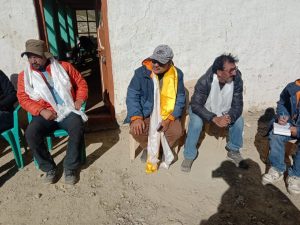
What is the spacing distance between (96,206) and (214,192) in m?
1.38

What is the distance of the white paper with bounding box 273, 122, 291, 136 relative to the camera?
3.08 meters

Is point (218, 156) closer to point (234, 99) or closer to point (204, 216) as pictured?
point (234, 99)

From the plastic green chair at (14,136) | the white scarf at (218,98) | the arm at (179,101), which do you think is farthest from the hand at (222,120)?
the plastic green chair at (14,136)

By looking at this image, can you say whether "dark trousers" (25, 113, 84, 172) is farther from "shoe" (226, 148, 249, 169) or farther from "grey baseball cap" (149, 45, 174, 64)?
"shoe" (226, 148, 249, 169)

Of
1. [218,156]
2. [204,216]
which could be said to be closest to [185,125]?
[218,156]

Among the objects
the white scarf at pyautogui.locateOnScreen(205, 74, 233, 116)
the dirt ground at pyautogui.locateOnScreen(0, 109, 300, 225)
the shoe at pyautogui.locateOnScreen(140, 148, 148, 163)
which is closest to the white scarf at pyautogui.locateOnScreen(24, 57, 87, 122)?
the dirt ground at pyautogui.locateOnScreen(0, 109, 300, 225)

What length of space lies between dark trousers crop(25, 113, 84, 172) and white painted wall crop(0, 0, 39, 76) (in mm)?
1175

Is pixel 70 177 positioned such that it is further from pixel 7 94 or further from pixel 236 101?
pixel 236 101

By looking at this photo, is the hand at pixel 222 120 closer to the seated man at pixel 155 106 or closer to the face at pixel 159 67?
the seated man at pixel 155 106

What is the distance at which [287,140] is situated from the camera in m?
3.23

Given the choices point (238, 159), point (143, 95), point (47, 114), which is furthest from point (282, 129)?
point (47, 114)

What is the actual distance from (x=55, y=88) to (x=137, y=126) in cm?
112

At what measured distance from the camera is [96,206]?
296cm

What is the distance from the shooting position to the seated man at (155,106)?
3295 millimetres
